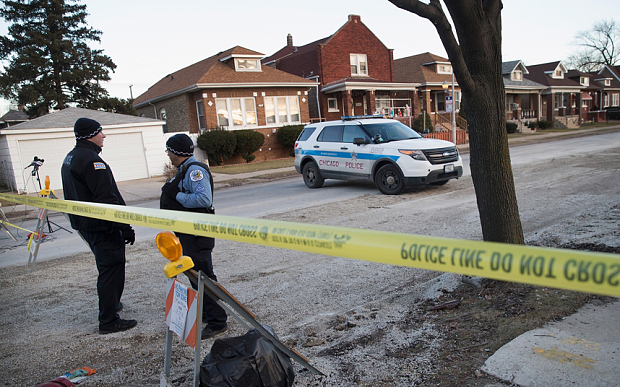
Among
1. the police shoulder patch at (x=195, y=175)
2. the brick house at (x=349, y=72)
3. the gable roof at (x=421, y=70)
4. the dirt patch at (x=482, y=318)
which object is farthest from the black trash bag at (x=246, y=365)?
the gable roof at (x=421, y=70)

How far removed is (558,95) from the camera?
51156 millimetres

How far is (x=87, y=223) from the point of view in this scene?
3.97 meters

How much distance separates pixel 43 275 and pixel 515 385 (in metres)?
6.11

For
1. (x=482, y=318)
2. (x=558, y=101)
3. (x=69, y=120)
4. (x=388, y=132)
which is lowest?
(x=482, y=318)

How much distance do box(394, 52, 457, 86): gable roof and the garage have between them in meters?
24.9

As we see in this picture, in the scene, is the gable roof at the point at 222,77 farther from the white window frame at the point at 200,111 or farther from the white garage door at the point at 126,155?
the white garage door at the point at 126,155

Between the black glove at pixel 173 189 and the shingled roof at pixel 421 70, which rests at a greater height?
the shingled roof at pixel 421 70

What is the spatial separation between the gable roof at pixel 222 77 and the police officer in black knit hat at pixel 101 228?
72.3 feet

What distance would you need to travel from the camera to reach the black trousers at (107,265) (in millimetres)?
4016

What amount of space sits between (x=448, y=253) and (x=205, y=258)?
2.56 metres

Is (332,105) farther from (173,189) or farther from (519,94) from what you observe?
(173,189)

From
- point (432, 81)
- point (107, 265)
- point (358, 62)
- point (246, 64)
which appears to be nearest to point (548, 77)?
point (432, 81)

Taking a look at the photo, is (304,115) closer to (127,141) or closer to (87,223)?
(127,141)

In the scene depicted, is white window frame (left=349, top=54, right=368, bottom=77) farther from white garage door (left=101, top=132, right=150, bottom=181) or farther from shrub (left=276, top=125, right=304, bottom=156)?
white garage door (left=101, top=132, right=150, bottom=181)
